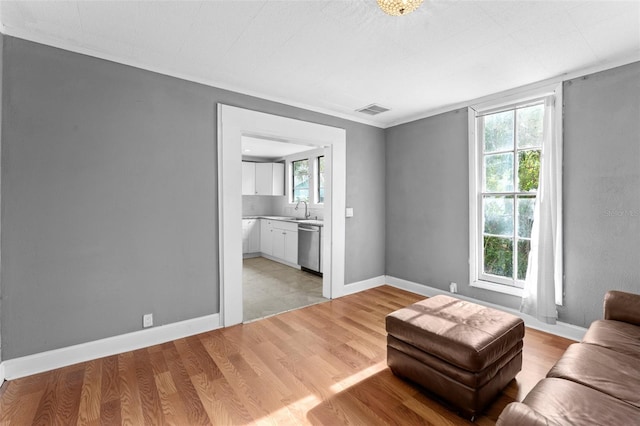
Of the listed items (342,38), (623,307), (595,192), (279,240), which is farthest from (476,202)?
(279,240)

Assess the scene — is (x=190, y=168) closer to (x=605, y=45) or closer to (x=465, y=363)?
(x=465, y=363)

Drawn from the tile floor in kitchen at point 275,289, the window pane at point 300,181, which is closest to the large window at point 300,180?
the window pane at point 300,181

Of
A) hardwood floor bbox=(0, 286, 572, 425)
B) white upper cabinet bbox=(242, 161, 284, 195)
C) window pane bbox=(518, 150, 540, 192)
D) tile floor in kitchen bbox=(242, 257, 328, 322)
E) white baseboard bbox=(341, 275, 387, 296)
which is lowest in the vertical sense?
hardwood floor bbox=(0, 286, 572, 425)

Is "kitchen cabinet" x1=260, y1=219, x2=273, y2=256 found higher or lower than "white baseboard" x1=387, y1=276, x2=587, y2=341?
higher

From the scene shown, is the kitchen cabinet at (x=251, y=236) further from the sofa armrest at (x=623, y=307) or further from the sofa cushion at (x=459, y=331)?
the sofa armrest at (x=623, y=307)

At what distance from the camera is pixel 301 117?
12.0 feet

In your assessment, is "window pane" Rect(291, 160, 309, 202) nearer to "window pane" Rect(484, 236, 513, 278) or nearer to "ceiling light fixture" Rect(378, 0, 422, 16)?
"window pane" Rect(484, 236, 513, 278)

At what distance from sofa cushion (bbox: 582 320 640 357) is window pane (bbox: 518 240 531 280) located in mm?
1184

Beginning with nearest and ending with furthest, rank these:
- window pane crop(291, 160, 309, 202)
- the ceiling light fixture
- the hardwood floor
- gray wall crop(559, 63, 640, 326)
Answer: the ceiling light fixture
the hardwood floor
gray wall crop(559, 63, 640, 326)
window pane crop(291, 160, 309, 202)

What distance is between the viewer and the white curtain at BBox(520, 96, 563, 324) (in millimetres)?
2859

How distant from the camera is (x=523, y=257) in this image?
3.22 m

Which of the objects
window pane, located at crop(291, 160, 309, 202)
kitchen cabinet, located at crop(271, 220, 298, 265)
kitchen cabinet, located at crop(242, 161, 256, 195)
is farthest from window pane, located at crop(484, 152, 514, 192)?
kitchen cabinet, located at crop(242, 161, 256, 195)

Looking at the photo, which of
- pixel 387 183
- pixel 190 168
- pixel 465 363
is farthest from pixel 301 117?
pixel 465 363

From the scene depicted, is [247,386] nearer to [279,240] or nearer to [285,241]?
[285,241]
